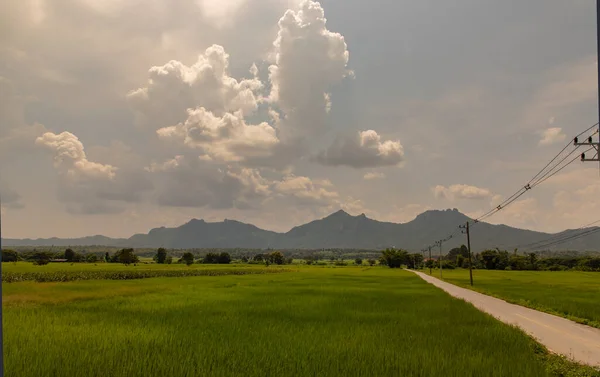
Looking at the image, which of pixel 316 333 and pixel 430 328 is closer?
pixel 316 333

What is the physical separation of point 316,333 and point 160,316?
900cm

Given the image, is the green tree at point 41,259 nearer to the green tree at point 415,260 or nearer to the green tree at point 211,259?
the green tree at point 211,259

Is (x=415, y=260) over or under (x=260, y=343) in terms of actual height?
under

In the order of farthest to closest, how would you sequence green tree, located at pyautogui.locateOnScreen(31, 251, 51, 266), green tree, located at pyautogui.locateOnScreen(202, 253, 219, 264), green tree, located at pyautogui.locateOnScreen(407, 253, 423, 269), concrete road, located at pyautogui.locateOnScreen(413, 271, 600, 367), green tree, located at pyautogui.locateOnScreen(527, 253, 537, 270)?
green tree, located at pyautogui.locateOnScreen(407, 253, 423, 269) → green tree, located at pyautogui.locateOnScreen(202, 253, 219, 264) → green tree, located at pyautogui.locateOnScreen(527, 253, 537, 270) → green tree, located at pyautogui.locateOnScreen(31, 251, 51, 266) → concrete road, located at pyautogui.locateOnScreen(413, 271, 600, 367)

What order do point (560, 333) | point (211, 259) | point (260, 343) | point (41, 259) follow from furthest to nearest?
point (211, 259)
point (41, 259)
point (560, 333)
point (260, 343)

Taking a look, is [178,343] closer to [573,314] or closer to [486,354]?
[486,354]

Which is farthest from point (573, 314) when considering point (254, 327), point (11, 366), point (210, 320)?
point (11, 366)

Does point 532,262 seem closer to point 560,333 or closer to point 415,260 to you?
point 415,260

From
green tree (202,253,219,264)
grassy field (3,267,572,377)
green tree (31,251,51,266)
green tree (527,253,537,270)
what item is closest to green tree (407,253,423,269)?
green tree (527,253,537,270)

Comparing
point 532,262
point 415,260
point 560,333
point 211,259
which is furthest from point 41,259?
point 532,262

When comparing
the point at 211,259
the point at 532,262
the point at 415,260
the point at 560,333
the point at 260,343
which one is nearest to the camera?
the point at 260,343

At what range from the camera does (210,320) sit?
61.3 ft

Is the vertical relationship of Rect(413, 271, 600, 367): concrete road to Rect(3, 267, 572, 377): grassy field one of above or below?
below

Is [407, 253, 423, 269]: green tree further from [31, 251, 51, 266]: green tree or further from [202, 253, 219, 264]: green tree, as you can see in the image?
[31, 251, 51, 266]: green tree
